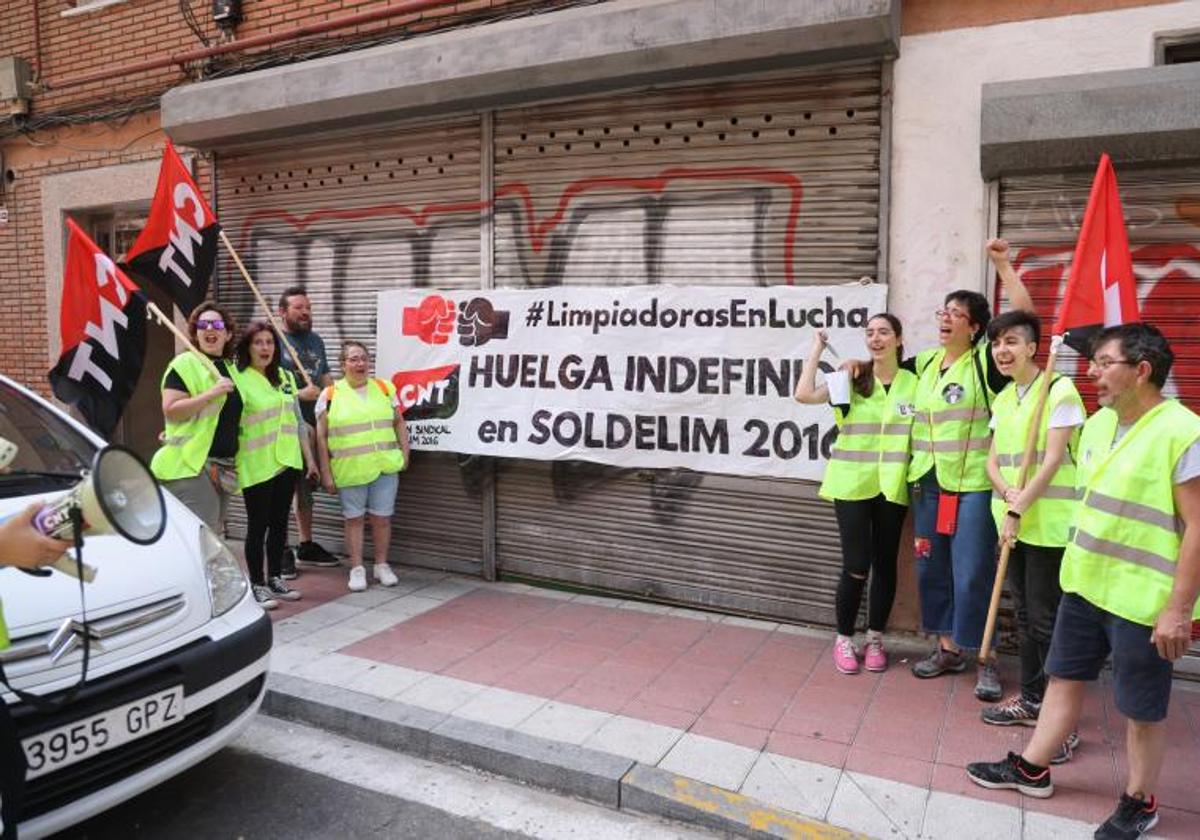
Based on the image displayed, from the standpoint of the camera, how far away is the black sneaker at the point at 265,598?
18.8 feet

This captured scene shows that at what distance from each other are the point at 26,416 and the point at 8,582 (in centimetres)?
146

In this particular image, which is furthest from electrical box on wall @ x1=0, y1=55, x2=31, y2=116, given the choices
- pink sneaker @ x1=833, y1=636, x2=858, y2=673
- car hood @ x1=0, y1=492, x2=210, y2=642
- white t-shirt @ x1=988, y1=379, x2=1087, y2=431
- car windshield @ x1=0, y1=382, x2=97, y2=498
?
white t-shirt @ x1=988, y1=379, x2=1087, y2=431

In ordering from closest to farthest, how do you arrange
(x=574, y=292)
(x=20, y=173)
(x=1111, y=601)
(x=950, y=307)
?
1. (x=1111, y=601)
2. (x=950, y=307)
3. (x=574, y=292)
4. (x=20, y=173)

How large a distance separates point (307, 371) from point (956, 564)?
473 cm

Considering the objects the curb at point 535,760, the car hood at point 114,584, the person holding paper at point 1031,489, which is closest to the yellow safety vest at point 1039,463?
the person holding paper at point 1031,489

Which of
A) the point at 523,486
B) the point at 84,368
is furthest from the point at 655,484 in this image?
the point at 84,368

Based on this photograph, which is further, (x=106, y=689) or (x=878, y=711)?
(x=878, y=711)

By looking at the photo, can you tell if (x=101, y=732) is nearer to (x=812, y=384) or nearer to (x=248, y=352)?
(x=248, y=352)

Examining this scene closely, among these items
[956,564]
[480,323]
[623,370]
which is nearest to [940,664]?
[956,564]

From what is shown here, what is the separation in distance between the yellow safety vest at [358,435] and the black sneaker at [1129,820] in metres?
4.60

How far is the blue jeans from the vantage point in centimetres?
421

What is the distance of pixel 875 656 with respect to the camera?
4.70 meters

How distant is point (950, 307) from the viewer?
4320 millimetres

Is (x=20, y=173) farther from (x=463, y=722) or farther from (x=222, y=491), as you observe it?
(x=463, y=722)
